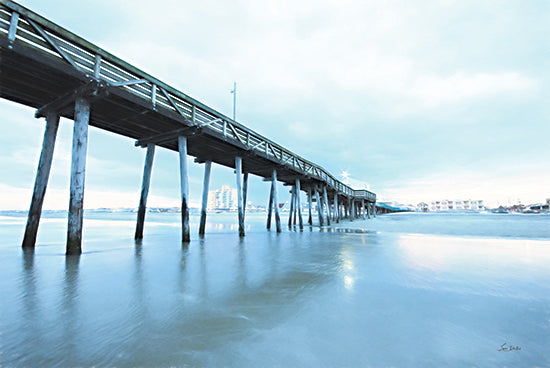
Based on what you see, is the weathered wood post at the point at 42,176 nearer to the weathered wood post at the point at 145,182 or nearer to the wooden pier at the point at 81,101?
the wooden pier at the point at 81,101

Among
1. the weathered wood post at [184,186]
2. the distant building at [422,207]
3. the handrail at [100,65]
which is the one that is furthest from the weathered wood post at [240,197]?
the distant building at [422,207]

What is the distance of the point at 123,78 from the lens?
831cm

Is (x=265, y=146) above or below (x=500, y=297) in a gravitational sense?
above

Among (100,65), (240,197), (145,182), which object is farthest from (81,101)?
(240,197)

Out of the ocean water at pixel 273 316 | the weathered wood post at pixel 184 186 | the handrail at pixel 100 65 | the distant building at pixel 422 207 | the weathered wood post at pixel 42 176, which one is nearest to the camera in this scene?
the ocean water at pixel 273 316

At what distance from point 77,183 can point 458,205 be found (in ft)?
770

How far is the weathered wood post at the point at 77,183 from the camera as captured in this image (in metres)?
7.07

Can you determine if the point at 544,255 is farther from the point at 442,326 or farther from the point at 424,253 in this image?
the point at 442,326

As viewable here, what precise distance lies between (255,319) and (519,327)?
328 centimetres

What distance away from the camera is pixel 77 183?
23.4 ft

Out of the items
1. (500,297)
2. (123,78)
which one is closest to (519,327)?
(500,297)

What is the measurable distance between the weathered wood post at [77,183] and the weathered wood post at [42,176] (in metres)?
2.30

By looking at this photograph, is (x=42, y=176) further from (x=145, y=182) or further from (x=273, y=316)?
(x=273, y=316)

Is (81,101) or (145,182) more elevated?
Answer: (81,101)
